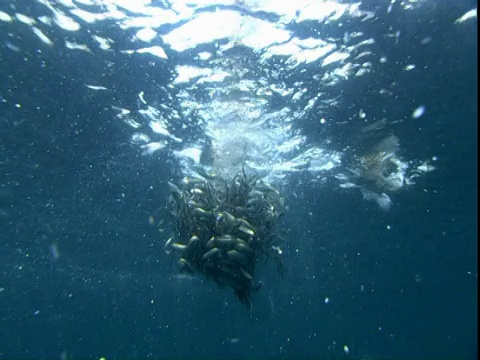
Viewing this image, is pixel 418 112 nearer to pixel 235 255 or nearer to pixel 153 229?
pixel 235 255

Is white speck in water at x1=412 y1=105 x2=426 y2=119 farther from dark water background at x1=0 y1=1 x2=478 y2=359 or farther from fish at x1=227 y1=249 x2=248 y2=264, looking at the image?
fish at x1=227 y1=249 x2=248 y2=264

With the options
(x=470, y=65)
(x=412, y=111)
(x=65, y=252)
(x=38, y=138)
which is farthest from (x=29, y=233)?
(x=470, y=65)

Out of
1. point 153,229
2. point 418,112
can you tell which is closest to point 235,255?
point 418,112

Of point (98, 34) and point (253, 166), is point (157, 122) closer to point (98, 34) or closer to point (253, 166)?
point (98, 34)

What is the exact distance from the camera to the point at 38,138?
15.0 m

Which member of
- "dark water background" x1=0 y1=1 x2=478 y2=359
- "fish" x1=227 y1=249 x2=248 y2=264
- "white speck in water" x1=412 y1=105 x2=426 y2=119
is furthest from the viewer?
"white speck in water" x1=412 y1=105 x2=426 y2=119

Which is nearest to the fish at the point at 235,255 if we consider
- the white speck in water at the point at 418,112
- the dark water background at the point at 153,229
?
the dark water background at the point at 153,229

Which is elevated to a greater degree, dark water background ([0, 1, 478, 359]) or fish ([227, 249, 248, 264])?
fish ([227, 249, 248, 264])

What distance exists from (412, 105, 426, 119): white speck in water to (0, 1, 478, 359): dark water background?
0.24 m

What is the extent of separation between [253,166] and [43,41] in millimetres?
10388

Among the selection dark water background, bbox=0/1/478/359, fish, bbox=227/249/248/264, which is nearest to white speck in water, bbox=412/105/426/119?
dark water background, bbox=0/1/478/359

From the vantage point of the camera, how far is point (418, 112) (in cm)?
1402

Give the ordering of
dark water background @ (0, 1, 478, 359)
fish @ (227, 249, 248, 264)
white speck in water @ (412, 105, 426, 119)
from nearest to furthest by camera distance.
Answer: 1. fish @ (227, 249, 248, 264)
2. dark water background @ (0, 1, 478, 359)
3. white speck in water @ (412, 105, 426, 119)

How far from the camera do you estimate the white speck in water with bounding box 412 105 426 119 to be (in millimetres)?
13819
